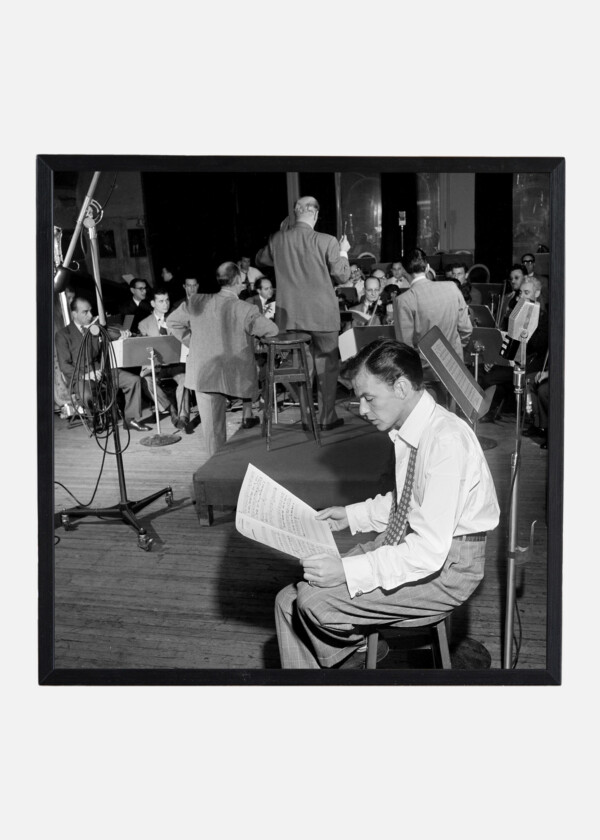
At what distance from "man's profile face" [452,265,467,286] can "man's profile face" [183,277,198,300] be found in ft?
3.46

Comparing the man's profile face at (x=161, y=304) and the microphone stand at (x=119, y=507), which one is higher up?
the man's profile face at (x=161, y=304)

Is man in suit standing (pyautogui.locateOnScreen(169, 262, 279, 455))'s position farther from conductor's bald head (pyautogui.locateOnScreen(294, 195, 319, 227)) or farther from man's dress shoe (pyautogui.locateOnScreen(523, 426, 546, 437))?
man's dress shoe (pyautogui.locateOnScreen(523, 426, 546, 437))

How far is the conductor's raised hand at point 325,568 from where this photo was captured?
273cm

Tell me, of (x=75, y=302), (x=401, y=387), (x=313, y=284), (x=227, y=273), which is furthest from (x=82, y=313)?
(x=401, y=387)

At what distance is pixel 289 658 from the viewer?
3021 millimetres

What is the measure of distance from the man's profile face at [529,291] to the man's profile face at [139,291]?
1444mm

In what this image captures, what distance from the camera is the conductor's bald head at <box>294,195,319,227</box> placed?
9.84ft

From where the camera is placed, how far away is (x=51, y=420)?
10.0 ft

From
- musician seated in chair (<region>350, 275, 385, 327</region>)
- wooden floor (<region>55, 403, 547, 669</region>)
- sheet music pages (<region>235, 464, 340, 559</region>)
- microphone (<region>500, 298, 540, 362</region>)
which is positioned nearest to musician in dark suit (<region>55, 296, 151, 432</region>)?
wooden floor (<region>55, 403, 547, 669</region>)

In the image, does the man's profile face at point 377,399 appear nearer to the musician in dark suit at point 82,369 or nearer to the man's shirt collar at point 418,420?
the man's shirt collar at point 418,420

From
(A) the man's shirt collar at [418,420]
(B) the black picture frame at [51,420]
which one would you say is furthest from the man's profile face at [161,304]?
(A) the man's shirt collar at [418,420]

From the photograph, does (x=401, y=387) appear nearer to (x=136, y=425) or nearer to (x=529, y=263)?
(x=529, y=263)

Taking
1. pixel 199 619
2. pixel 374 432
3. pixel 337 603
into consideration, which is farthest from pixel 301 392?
pixel 337 603

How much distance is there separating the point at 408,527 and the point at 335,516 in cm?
25
